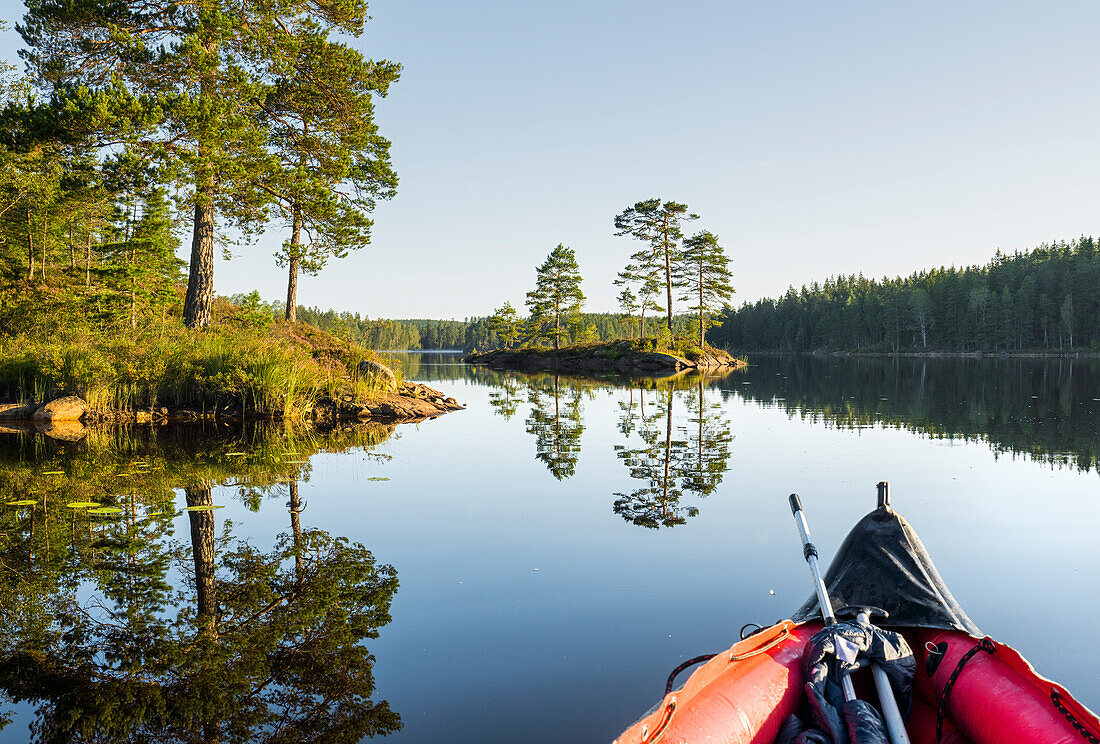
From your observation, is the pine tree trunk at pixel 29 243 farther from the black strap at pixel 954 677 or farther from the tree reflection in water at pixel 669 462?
the black strap at pixel 954 677

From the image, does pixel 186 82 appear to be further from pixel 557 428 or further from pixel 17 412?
pixel 557 428

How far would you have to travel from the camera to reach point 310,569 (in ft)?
17.5

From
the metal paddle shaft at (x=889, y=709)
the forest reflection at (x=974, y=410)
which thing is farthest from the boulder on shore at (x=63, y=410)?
the metal paddle shaft at (x=889, y=709)

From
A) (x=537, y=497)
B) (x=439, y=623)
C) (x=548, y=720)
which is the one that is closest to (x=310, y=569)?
(x=439, y=623)

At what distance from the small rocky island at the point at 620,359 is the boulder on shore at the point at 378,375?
25435 mm

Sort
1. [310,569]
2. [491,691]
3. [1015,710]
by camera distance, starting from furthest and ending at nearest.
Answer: [310,569] → [491,691] → [1015,710]

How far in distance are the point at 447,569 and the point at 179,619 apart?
6.64 ft

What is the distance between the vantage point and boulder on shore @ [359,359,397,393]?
1753 cm

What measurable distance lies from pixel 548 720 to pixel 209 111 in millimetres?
14695

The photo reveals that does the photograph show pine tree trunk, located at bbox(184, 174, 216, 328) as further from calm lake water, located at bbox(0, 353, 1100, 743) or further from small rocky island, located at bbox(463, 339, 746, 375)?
small rocky island, located at bbox(463, 339, 746, 375)

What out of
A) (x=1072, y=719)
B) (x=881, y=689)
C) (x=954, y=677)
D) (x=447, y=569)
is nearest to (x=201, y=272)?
(x=447, y=569)

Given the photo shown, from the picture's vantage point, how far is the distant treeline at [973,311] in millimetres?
72125

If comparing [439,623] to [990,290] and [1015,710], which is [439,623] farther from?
[990,290]

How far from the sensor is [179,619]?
4305 millimetres
